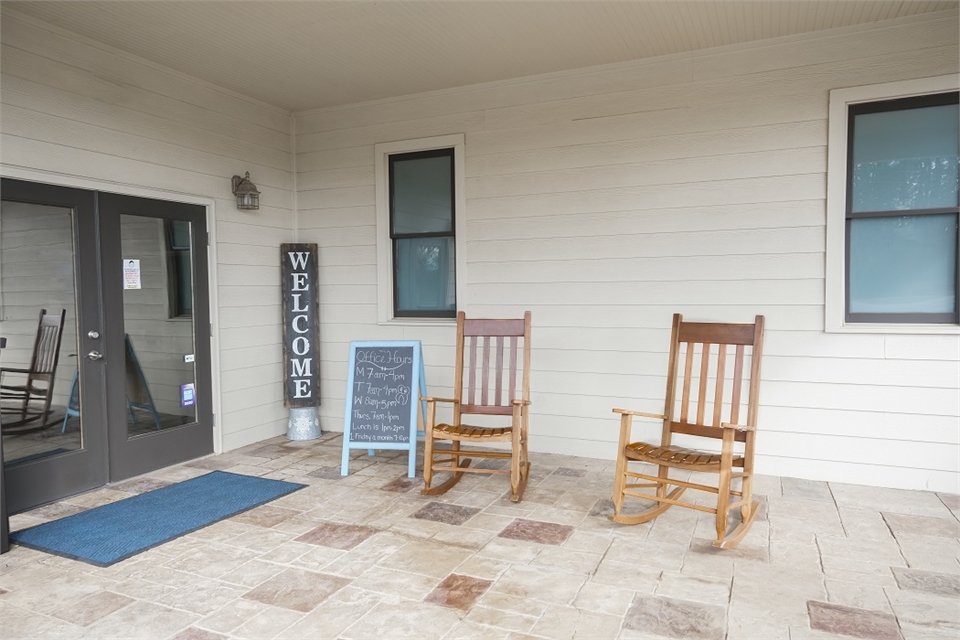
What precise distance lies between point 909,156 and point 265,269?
4536mm

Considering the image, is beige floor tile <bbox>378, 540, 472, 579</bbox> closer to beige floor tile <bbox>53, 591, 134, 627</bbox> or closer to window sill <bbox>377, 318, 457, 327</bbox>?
beige floor tile <bbox>53, 591, 134, 627</bbox>

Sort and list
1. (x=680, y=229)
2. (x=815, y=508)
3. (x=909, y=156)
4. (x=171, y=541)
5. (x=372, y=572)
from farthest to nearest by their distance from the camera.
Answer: (x=680, y=229) < (x=909, y=156) < (x=815, y=508) < (x=171, y=541) < (x=372, y=572)

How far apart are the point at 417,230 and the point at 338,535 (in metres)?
2.65

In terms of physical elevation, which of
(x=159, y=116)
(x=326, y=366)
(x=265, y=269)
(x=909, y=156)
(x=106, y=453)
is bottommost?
(x=106, y=453)

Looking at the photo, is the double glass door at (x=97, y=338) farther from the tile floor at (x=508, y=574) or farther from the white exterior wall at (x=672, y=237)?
the white exterior wall at (x=672, y=237)

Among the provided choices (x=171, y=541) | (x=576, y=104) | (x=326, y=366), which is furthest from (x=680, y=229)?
(x=171, y=541)

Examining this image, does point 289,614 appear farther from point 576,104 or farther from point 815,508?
point 576,104

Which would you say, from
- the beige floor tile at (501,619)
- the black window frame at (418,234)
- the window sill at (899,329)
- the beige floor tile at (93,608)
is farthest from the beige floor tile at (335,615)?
A: the window sill at (899,329)

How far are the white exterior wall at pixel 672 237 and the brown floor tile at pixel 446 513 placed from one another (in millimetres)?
1301

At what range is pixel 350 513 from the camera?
140 inches

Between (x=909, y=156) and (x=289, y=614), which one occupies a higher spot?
(x=909, y=156)

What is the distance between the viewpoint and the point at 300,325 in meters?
5.28

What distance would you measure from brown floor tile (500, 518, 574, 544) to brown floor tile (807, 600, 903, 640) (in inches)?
44.2

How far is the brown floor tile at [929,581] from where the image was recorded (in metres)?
2.60
